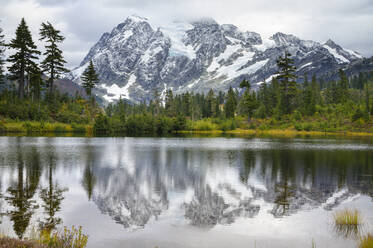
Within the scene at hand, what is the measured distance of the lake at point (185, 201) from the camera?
14008mm

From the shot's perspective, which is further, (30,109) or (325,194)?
(30,109)

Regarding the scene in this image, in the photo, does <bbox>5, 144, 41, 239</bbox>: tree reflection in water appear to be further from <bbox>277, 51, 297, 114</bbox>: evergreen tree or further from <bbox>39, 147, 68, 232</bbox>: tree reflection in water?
<bbox>277, 51, 297, 114</bbox>: evergreen tree

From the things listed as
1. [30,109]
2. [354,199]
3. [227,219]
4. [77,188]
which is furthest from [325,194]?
[30,109]

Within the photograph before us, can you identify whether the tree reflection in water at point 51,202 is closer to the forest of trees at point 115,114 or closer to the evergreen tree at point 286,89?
the forest of trees at point 115,114

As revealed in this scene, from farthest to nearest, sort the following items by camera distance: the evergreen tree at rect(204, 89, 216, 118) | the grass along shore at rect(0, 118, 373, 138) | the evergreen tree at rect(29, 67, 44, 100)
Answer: the evergreen tree at rect(204, 89, 216, 118)
the evergreen tree at rect(29, 67, 44, 100)
the grass along shore at rect(0, 118, 373, 138)

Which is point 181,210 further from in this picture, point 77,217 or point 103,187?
point 103,187

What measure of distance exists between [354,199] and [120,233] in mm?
14666

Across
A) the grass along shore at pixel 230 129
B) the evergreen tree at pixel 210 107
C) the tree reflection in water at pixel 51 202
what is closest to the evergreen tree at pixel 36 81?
the grass along shore at pixel 230 129

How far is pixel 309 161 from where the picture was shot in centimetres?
3809

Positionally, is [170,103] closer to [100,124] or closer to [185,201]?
[100,124]

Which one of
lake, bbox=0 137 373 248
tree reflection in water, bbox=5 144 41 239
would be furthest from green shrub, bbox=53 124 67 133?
tree reflection in water, bbox=5 144 41 239

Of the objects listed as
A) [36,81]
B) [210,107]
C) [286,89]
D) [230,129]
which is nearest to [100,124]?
[36,81]

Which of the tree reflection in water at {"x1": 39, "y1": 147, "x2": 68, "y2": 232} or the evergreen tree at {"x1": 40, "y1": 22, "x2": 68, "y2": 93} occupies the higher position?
the evergreen tree at {"x1": 40, "y1": 22, "x2": 68, "y2": 93}

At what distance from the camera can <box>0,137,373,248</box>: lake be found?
551 inches
